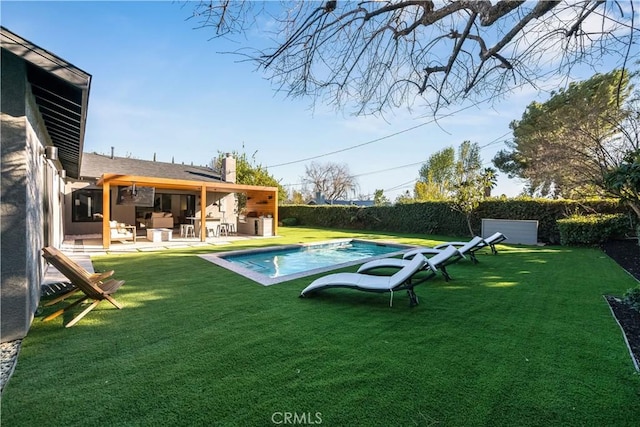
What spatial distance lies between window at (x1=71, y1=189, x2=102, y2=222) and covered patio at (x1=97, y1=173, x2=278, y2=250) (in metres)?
0.71

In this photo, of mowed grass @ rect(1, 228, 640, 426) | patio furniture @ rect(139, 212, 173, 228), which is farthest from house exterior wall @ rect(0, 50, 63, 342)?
patio furniture @ rect(139, 212, 173, 228)

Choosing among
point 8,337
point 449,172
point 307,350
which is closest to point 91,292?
point 8,337

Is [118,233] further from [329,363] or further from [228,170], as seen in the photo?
[329,363]

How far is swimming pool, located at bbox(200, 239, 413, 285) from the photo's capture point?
27.2 ft

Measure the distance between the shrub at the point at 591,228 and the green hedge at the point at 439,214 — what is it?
2.65 feet

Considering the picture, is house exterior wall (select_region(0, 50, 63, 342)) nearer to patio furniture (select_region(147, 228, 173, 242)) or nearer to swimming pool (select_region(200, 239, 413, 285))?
swimming pool (select_region(200, 239, 413, 285))

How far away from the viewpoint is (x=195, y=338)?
3988mm

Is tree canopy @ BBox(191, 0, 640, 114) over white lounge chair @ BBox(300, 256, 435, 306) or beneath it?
over

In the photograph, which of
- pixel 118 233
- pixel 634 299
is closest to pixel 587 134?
pixel 634 299

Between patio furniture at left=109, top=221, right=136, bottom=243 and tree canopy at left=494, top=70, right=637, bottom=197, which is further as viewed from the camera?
patio furniture at left=109, top=221, right=136, bottom=243

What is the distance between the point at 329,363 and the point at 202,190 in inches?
525

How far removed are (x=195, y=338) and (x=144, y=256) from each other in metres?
7.73

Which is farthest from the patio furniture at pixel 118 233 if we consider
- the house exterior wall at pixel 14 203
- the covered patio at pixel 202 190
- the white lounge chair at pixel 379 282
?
the white lounge chair at pixel 379 282

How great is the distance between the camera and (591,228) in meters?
12.8
